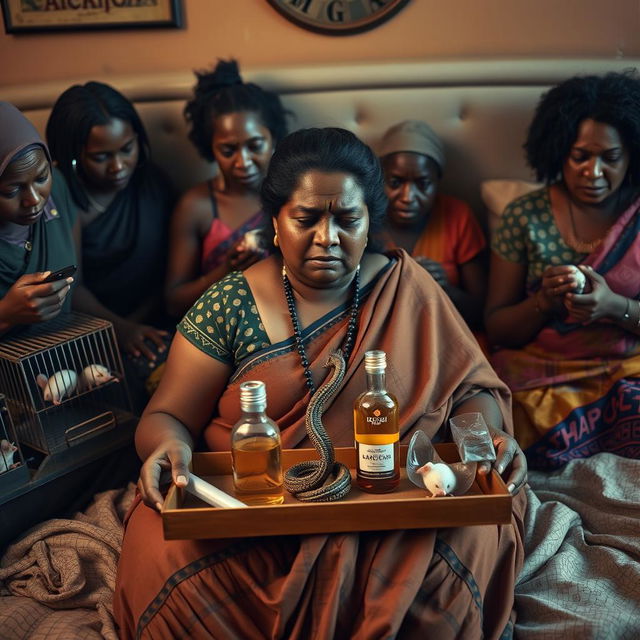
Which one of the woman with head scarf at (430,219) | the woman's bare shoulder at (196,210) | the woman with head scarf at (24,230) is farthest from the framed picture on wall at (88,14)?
the woman with head scarf at (24,230)

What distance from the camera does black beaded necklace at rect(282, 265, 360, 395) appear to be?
1.74 m

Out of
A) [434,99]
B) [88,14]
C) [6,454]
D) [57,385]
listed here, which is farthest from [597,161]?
[88,14]

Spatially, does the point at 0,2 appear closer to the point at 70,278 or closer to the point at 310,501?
the point at 70,278

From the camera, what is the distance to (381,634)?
139 cm

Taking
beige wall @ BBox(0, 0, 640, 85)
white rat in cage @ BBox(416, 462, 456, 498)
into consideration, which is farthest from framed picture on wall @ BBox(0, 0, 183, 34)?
white rat in cage @ BBox(416, 462, 456, 498)

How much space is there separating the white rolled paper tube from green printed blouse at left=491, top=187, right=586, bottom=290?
4.19 ft

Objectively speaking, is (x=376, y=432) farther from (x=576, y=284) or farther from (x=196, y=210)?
(x=196, y=210)

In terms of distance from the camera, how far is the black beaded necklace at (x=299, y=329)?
5.69 ft

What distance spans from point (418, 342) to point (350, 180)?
390 millimetres

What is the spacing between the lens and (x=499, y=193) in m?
2.71

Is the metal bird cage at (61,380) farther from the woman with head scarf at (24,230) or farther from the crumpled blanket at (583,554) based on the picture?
the crumpled blanket at (583,554)

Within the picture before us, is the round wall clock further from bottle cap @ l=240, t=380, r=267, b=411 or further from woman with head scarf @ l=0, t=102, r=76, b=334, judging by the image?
bottle cap @ l=240, t=380, r=267, b=411

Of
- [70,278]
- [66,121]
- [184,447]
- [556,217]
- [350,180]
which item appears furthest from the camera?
[66,121]

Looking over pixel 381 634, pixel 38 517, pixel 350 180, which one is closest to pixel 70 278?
pixel 38 517
